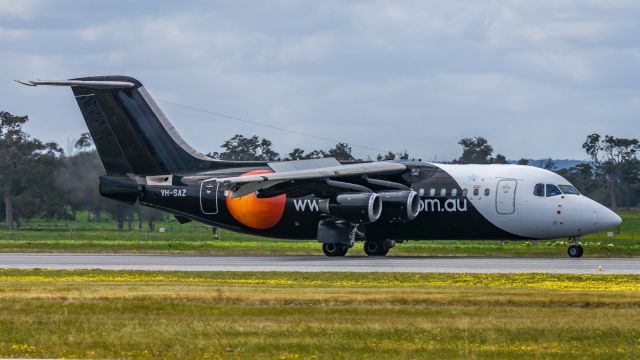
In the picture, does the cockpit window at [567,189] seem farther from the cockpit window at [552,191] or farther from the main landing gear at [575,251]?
the main landing gear at [575,251]

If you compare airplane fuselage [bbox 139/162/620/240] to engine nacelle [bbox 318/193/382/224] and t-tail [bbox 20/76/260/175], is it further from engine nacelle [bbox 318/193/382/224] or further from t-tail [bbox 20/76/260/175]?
t-tail [bbox 20/76/260/175]

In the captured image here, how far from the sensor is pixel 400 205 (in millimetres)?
50375

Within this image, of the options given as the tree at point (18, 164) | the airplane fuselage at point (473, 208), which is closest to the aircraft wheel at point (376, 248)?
the airplane fuselage at point (473, 208)

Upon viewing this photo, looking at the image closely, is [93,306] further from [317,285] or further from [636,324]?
[636,324]

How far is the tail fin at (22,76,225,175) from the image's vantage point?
181 ft

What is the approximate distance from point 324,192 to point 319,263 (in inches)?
255

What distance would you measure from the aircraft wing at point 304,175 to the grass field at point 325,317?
12651 mm

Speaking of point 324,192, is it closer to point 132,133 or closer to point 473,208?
point 473,208

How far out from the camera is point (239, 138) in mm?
125562

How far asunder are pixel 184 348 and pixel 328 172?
30.3m

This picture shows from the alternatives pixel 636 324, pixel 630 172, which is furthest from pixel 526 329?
pixel 630 172

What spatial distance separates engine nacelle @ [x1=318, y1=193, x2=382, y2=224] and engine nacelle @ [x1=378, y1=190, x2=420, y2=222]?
1.02 ft

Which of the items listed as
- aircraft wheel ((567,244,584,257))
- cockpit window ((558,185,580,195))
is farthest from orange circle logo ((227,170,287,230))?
aircraft wheel ((567,244,584,257))

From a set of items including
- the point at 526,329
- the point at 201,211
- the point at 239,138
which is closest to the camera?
the point at 526,329
